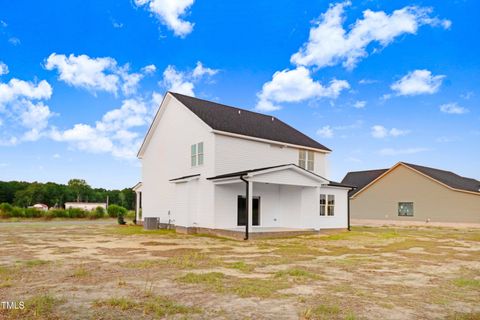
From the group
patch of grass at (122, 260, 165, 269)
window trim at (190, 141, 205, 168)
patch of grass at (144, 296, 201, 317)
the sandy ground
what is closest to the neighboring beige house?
the sandy ground

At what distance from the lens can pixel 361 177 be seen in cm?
4256

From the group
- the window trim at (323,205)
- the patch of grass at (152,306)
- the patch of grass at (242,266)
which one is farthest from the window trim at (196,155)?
the patch of grass at (152,306)

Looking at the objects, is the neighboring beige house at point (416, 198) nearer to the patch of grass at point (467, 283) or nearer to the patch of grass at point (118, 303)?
the patch of grass at point (467, 283)

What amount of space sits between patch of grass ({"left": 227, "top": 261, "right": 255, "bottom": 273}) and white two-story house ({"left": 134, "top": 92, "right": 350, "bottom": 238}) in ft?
21.9

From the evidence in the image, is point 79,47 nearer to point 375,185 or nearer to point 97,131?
point 97,131

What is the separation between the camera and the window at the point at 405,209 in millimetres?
34078

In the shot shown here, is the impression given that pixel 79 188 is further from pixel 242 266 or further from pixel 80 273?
pixel 242 266

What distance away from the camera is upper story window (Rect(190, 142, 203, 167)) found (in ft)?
68.1

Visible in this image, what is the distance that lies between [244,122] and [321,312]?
1863 centimetres

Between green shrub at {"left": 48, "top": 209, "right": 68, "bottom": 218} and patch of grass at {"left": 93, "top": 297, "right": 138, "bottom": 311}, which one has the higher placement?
patch of grass at {"left": 93, "top": 297, "right": 138, "bottom": 311}

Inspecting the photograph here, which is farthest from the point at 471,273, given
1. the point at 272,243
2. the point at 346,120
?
the point at 346,120

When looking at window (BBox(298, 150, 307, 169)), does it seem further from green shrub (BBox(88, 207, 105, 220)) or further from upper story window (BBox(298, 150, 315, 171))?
green shrub (BBox(88, 207, 105, 220))

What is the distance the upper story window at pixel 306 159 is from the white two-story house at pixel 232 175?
2.6 inches

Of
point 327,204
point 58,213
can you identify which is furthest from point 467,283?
point 58,213
